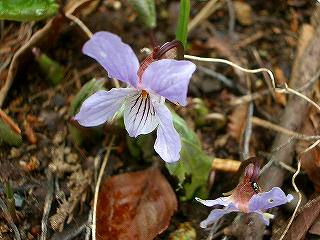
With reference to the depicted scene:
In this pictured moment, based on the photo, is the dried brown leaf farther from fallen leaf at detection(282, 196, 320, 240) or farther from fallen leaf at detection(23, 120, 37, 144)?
fallen leaf at detection(282, 196, 320, 240)

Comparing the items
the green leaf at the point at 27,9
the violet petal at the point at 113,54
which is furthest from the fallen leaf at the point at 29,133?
the violet petal at the point at 113,54

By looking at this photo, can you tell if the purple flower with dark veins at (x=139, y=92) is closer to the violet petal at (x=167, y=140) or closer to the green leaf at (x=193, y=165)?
the violet petal at (x=167, y=140)

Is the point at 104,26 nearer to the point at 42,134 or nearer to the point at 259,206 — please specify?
the point at 42,134

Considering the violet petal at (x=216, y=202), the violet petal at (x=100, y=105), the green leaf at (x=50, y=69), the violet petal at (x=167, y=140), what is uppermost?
the violet petal at (x=100, y=105)

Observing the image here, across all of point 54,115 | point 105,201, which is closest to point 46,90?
point 54,115

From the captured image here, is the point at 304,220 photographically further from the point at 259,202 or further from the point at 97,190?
the point at 97,190

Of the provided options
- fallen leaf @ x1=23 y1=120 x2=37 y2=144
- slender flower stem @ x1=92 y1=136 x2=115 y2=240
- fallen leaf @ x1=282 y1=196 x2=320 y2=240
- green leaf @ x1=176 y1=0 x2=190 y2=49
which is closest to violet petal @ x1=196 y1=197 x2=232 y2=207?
fallen leaf @ x1=282 y1=196 x2=320 y2=240

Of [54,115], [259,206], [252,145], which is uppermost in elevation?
[54,115]
